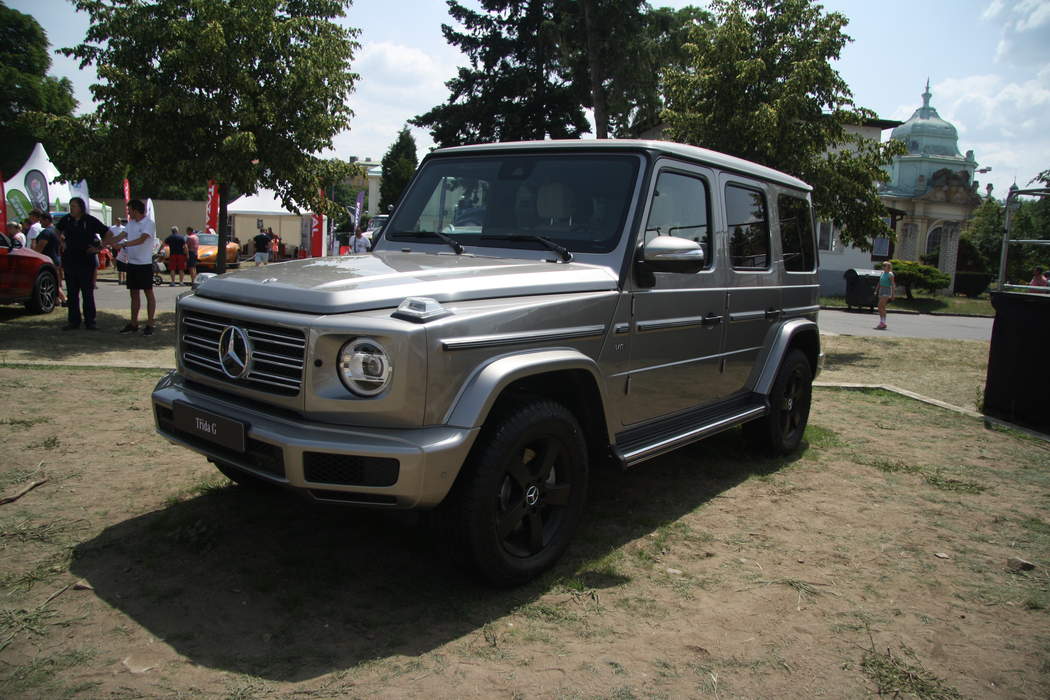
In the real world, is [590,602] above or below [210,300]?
below

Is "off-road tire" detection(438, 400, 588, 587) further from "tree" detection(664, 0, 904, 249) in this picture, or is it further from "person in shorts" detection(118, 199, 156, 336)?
"tree" detection(664, 0, 904, 249)

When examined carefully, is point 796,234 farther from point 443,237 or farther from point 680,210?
point 443,237

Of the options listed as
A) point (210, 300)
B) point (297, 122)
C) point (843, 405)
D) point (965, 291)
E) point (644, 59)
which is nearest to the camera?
point (210, 300)

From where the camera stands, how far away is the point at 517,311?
127 inches

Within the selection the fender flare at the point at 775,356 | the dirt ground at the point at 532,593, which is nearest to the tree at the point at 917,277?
the dirt ground at the point at 532,593

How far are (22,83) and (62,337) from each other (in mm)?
43614

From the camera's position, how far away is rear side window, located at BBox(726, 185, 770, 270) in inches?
192

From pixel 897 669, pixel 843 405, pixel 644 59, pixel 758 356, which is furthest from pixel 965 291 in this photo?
pixel 897 669

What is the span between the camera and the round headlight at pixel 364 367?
9.34ft

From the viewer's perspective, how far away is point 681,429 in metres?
4.36

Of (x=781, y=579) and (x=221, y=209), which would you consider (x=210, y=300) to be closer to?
(x=781, y=579)

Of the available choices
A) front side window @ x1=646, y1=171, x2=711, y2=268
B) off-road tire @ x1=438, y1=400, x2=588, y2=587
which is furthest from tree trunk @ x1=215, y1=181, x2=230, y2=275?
off-road tire @ x1=438, y1=400, x2=588, y2=587

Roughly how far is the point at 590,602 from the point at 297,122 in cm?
1113

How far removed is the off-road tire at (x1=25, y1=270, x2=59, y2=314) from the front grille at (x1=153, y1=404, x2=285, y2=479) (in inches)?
436
